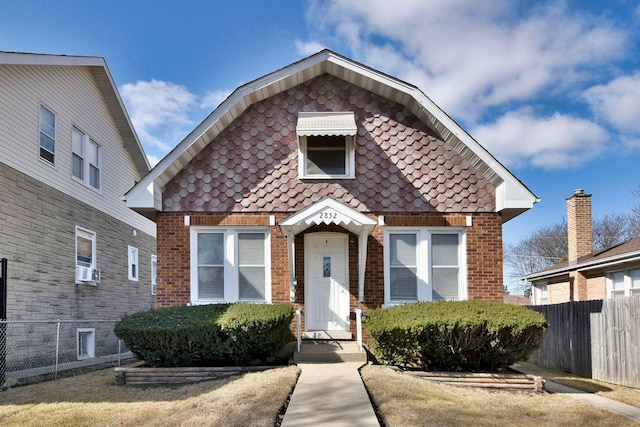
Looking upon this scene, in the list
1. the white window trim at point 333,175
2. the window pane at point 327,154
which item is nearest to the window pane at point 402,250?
the white window trim at point 333,175

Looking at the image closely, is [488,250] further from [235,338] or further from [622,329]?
[235,338]

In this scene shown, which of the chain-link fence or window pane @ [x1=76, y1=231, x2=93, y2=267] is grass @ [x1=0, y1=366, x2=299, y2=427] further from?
window pane @ [x1=76, y1=231, x2=93, y2=267]

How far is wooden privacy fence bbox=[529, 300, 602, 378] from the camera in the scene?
37.6 feet

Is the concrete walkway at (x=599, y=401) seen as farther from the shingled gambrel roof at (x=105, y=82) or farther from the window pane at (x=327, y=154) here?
the shingled gambrel roof at (x=105, y=82)

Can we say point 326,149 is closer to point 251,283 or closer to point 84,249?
point 251,283

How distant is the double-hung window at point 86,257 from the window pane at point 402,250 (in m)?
8.84

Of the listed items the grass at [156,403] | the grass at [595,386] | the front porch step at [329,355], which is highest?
the front porch step at [329,355]

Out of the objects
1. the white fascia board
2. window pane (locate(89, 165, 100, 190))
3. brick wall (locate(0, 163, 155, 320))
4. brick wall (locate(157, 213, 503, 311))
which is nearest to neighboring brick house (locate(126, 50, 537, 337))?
brick wall (locate(157, 213, 503, 311))

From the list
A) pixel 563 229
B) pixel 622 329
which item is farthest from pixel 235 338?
pixel 563 229

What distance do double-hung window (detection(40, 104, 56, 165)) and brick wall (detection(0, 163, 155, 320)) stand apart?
0.85 metres

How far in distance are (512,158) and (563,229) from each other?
9623 mm

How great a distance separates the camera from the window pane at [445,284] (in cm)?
1120

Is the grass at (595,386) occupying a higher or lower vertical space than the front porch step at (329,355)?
lower

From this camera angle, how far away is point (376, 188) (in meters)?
11.3
